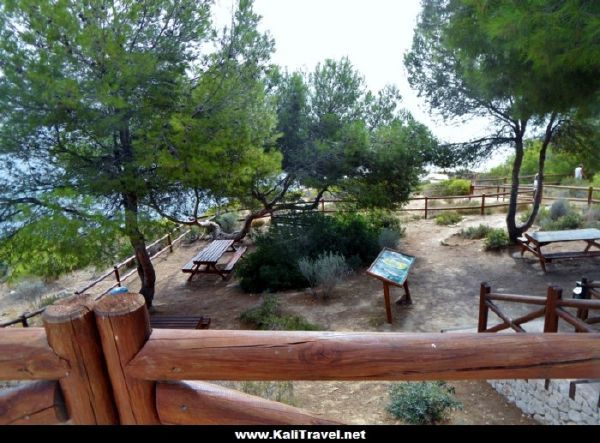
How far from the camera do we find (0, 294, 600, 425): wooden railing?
1.11 m

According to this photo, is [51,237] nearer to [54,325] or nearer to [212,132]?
[212,132]

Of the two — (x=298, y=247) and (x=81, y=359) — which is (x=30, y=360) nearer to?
(x=81, y=359)

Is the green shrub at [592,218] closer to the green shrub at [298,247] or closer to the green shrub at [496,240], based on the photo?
the green shrub at [496,240]

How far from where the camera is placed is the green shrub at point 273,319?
610 centimetres

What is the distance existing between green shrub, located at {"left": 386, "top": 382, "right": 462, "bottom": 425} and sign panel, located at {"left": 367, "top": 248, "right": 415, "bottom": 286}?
2296mm

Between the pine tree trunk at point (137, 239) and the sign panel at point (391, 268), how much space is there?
3.86 metres

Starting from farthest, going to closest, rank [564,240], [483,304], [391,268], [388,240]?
[388,240], [564,240], [391,268], [483,304]

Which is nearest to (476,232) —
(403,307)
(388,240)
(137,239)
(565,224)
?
(565,224)

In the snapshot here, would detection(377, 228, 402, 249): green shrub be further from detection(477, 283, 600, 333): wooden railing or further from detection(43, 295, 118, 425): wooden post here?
detection(43, 295, 118, 425): wooden post

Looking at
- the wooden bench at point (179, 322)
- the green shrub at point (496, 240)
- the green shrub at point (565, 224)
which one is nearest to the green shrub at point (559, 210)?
the green shrub at point (565, 224)

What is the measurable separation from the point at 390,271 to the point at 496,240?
17.4ft

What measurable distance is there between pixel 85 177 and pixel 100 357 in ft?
19.6

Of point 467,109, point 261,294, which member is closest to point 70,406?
point 261,294

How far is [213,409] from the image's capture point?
115cm
